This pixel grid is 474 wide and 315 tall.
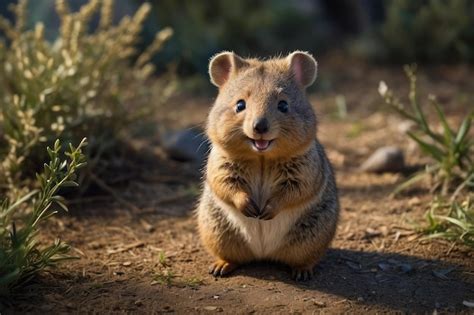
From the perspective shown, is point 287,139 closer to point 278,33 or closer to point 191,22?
point 191,22

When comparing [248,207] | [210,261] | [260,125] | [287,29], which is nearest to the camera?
[260,125]

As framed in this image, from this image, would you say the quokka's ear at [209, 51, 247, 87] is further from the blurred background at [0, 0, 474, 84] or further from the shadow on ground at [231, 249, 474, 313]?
the blurred background at [0, 0, 474, 84]

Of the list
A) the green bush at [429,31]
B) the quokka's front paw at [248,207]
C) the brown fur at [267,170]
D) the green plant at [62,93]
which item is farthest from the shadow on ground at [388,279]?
the green bush at [429,31]

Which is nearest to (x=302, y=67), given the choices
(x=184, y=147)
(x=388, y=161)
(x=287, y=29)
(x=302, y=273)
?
(x=302, y=273)

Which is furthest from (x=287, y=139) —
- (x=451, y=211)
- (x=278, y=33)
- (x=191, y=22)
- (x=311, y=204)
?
(x=278, y=33)

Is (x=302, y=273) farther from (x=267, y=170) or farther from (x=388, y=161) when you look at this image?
(x=388, y=161)

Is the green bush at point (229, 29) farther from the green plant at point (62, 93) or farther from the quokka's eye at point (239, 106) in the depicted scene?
the quokka's eye at point (239, 106)

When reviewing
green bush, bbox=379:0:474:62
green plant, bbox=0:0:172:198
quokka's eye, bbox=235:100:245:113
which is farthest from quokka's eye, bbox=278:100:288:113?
green bush, bbox=379:0:474:62
